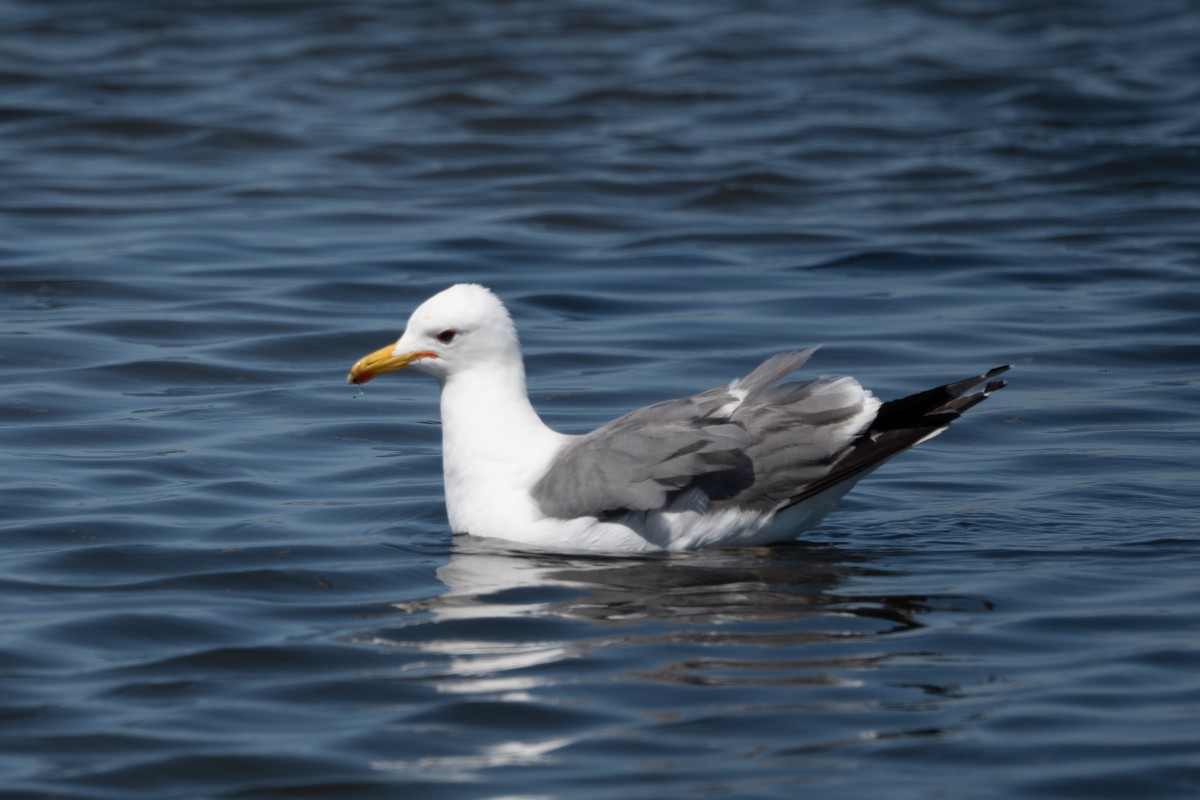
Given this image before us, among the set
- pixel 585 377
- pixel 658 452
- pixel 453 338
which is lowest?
pixel 585 377

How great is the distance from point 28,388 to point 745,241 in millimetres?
5628

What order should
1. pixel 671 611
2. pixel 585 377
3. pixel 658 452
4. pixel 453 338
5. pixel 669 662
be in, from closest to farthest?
pixel 669 662, pixel 671 611, pixel 658 452, pixel 453 338, pixel 585 377

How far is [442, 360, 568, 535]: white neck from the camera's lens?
24.8 ft

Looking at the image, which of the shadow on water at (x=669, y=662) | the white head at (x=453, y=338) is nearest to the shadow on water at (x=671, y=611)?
the shadow on water at (x=669, y=662)

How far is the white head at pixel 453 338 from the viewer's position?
25.2 ft

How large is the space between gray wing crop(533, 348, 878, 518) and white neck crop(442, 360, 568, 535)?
6.0 inches

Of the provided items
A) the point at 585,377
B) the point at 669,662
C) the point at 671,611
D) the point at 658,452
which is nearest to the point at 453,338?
the point at 658,452

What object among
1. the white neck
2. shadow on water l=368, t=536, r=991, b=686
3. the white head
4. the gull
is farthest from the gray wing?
the white head

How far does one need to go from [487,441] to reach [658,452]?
32.5 inches

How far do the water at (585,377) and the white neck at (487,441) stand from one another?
24 centimetres

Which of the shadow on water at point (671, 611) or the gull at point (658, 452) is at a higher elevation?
the gull at point (658, 452)

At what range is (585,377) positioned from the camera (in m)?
10.5

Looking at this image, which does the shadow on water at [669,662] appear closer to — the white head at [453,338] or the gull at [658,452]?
the gull at [658,452]

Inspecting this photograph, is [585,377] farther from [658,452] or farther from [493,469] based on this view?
[658,452]
